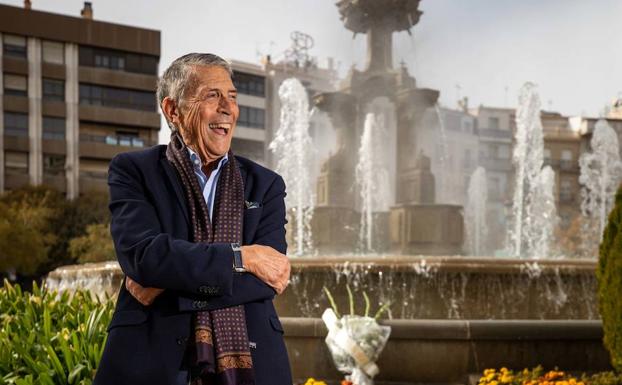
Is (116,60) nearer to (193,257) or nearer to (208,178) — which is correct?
(208,178)

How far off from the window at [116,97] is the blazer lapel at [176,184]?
51.1 m

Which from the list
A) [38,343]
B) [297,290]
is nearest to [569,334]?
[297,290]

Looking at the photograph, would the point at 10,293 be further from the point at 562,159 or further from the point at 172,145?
the point at 562,159

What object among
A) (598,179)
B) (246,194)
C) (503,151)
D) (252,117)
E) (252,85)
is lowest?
(246,194)

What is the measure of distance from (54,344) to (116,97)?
160ft

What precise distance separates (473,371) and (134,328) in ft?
15.2

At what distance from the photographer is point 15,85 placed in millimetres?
47219

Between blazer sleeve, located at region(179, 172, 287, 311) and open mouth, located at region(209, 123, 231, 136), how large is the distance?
0.29 m

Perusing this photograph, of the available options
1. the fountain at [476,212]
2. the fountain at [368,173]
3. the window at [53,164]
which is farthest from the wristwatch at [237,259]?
the window at [53,164]

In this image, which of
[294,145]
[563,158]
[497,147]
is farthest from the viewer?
[497,147]

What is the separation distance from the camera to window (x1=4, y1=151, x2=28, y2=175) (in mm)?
46312

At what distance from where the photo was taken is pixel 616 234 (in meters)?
5.38

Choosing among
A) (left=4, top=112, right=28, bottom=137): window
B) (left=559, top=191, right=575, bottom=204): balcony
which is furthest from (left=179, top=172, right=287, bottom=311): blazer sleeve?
(left=559, top=191, right=575, bottom=204): balcony

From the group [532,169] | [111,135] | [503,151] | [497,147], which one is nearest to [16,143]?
[111,135]
